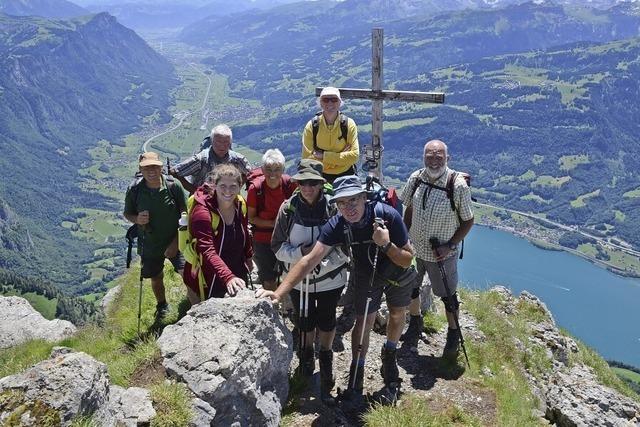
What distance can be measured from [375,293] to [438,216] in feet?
5.86

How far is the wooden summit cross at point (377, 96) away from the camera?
35.2 feet

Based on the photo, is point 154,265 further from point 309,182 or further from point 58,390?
point 58,390

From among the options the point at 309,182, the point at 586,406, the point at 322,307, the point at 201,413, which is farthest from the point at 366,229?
the point at 586,406

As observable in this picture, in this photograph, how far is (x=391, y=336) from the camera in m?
6.90

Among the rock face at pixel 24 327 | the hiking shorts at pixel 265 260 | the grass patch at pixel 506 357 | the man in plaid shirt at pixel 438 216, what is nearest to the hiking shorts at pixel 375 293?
the man in plaid shirt at pixel 438 216

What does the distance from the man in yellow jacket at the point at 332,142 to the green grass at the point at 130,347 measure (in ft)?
11.7

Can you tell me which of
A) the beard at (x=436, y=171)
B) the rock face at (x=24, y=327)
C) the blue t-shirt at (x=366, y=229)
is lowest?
the rock face at (x=24, y=327)

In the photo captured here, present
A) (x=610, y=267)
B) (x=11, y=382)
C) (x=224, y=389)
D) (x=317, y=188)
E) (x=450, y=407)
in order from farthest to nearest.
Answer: (x=610, y=267) → (x=450, y=407) → (x=317, y=188) → (x=224, y=389) → (x=11, y=382)

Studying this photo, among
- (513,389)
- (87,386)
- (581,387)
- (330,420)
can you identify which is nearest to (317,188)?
(330,420)

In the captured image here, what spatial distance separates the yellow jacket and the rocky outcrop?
187 inches

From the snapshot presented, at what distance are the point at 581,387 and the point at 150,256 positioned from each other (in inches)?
278

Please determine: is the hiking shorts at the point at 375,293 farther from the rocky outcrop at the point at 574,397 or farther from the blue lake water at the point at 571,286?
the blue lake water at the point at 571,286

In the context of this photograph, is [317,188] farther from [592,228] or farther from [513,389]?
[592,228]

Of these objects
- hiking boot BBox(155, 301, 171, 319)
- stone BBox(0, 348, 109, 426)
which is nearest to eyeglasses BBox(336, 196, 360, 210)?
stone BBox(0, 348, 109, 426)
